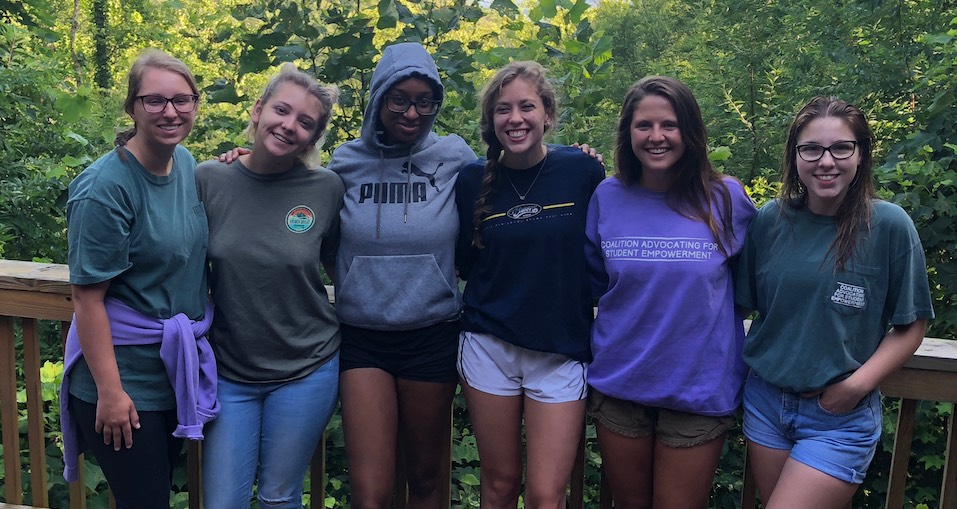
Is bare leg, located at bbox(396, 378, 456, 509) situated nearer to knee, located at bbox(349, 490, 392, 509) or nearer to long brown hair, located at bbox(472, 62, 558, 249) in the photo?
knee, located at bbox(349, 490, 392, 509)

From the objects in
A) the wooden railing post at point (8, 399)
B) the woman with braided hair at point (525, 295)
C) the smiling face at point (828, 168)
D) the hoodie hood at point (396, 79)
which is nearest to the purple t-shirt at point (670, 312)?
the woman with braided hair at point (525, 295)

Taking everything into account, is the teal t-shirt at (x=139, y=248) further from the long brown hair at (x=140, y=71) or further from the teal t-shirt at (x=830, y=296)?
the teal t-shirt at (x=830, y=296)

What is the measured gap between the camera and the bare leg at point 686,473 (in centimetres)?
203

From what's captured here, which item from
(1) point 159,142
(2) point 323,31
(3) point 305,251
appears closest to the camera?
(1) point 159,142

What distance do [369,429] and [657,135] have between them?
1.18m

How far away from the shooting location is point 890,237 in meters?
1.82

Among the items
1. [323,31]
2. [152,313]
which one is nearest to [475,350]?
[152,313]

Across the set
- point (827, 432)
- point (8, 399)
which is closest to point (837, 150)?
point (827, 432)

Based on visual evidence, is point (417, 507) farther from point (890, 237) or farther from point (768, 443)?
point (890, 237)

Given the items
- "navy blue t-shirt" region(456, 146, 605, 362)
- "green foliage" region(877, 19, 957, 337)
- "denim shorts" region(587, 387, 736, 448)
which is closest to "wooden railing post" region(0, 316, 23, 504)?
"navy blue t-shirt" region(456, 146, 605, 362)

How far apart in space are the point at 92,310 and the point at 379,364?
78cm

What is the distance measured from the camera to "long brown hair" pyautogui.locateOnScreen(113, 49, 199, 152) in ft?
6.41

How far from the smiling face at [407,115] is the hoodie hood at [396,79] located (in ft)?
0.03

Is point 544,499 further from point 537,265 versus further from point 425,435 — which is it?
point 537,265
